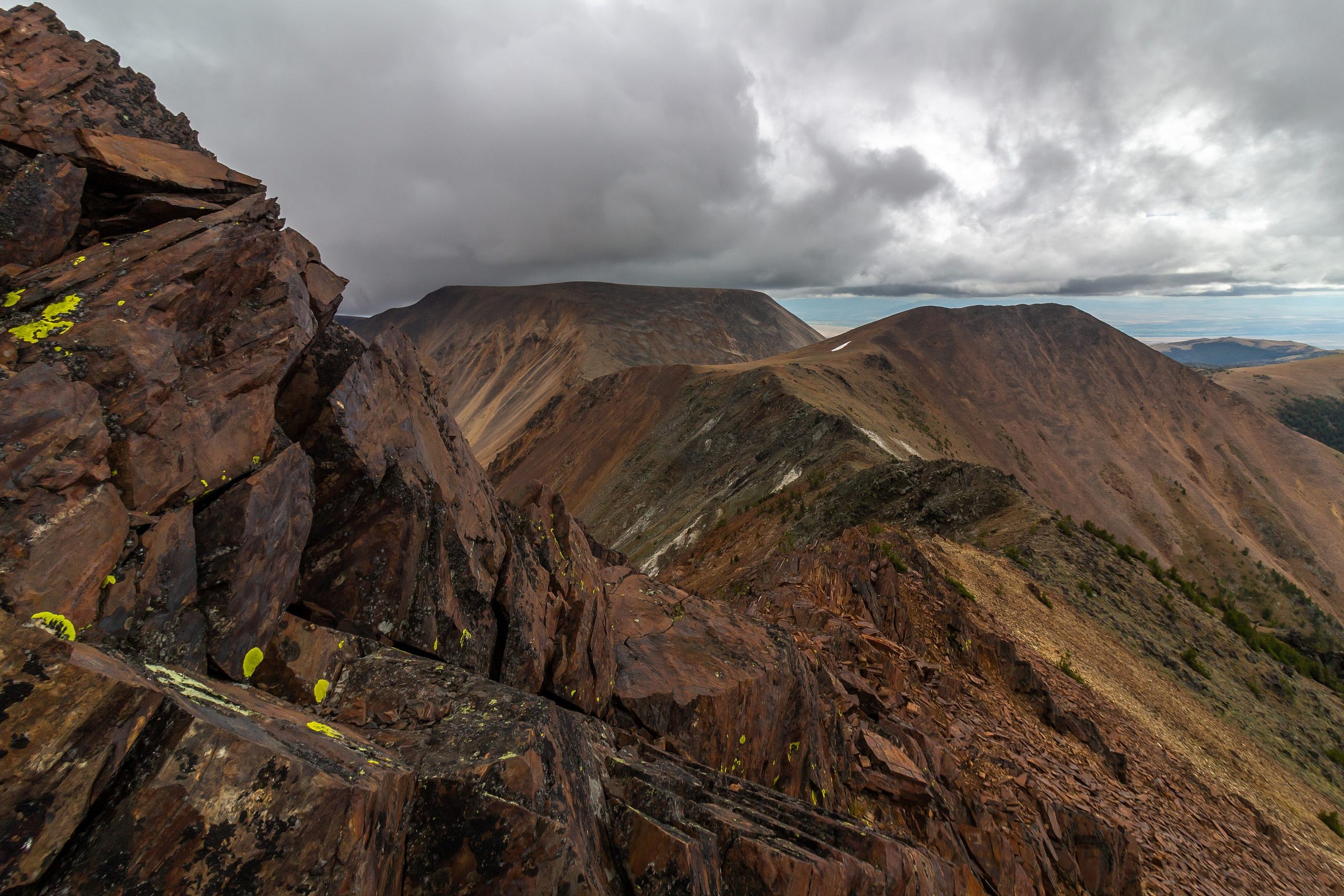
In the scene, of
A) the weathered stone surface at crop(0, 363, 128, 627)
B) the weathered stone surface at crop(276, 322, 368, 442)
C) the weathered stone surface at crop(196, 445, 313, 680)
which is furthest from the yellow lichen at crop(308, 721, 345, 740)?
the weathered stone surface at crop(276, 322, 368, 442)

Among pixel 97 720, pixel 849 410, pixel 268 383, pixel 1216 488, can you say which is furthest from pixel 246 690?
pixel 1216 488

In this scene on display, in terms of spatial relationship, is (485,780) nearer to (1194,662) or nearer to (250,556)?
(250,556)

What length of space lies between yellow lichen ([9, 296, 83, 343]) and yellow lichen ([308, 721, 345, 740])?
4844 mm

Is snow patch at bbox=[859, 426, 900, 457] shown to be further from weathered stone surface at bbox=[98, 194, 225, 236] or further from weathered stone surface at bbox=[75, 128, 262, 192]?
weathered stone surface at bbox=[98, 194, 225, 236]

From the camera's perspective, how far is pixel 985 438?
85.8m

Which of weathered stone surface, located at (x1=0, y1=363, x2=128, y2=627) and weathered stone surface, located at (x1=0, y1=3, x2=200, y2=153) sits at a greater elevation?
weathered stone surface, located at (x1=0, y1=3, x2=200, y2=153)

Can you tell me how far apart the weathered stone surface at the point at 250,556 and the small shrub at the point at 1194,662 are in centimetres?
3164

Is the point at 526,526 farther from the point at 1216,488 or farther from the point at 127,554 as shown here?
the point at 1216,488

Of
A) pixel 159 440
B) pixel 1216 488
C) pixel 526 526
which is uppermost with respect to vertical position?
pixel 159 440

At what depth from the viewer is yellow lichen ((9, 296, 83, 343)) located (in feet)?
18.8

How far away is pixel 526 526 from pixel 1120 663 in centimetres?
2224

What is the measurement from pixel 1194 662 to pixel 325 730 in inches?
1245

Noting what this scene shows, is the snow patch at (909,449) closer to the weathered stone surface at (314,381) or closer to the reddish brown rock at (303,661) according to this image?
the weathered stone surface at (314,381)

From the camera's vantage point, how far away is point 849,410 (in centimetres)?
5553
